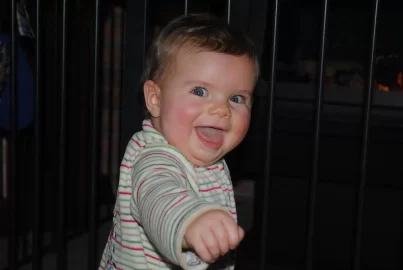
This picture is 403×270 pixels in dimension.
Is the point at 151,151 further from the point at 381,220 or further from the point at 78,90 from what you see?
the point at 78,90

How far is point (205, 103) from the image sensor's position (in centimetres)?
94

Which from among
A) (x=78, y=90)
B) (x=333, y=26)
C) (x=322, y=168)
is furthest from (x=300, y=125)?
(x=78, y=90)

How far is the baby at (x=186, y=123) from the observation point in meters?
0.93

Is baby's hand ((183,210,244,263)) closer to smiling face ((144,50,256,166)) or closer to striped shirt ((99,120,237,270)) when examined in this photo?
striped shirt ((99,120,237,270))

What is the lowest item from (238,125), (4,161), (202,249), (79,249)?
(79,249)

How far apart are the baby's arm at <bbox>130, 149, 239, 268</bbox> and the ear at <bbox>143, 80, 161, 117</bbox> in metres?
0.14

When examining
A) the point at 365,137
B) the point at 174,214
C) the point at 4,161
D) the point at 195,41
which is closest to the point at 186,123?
the point at 195,41

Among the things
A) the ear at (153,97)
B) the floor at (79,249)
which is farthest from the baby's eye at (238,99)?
the floor at (79,249)

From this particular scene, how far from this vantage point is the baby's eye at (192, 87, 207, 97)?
948 millimetres

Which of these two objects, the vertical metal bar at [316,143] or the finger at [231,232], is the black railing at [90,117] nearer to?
the vertical metal bar at [316,143]

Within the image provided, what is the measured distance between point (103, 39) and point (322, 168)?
129cm

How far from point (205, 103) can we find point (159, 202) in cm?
22

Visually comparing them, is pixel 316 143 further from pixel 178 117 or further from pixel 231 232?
pixel 231 232

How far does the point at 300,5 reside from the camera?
105 inches
